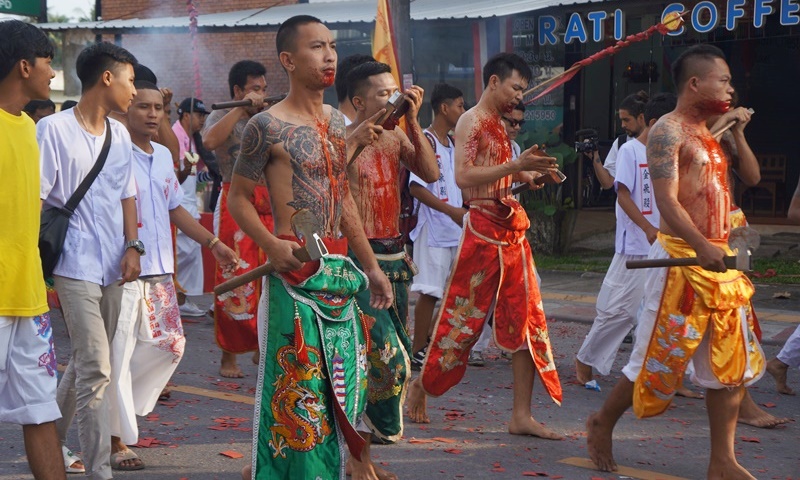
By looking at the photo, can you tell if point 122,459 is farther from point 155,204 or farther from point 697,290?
point 697,290

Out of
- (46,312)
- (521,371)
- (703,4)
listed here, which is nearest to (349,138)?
(46,312)

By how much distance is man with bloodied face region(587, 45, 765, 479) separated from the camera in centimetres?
501

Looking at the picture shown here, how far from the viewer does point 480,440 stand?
20.1 feet

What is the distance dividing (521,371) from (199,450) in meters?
1.78

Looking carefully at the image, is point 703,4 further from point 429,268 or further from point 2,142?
point 2,142

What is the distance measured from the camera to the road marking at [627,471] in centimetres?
539

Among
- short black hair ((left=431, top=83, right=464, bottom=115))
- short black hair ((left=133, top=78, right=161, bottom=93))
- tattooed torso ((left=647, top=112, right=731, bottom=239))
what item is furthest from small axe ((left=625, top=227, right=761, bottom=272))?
short black hair ((left=431, top=83, right=464, bottom=115))

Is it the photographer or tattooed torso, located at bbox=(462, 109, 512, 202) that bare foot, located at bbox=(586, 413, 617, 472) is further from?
the photographer

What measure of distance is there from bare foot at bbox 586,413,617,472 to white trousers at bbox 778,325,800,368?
7.62ft

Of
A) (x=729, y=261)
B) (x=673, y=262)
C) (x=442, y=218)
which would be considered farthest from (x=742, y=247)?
(x=442, y=218)

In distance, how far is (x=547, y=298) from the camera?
38.3 ft

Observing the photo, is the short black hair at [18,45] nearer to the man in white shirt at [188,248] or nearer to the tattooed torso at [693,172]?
the tattooed torso at [693,172]

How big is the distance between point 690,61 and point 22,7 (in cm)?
1456

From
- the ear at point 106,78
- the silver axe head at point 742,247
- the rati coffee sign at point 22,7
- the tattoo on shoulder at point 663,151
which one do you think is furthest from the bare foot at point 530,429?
the rati coffee sign at point 22,7
